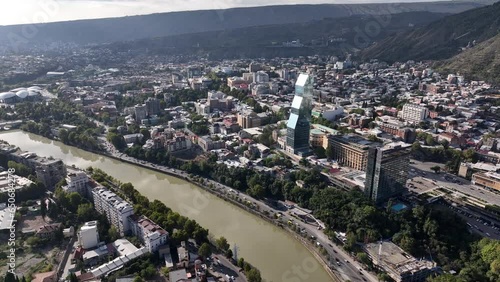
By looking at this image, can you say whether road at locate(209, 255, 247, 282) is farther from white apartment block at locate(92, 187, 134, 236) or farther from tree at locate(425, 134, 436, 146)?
tree at locate(425, 134, 436, 146)

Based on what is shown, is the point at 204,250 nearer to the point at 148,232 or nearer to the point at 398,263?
the point at 148,232

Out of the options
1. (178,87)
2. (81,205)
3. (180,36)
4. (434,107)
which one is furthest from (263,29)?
(81,205)

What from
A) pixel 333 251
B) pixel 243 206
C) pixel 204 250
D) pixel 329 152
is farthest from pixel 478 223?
pixel 204 250

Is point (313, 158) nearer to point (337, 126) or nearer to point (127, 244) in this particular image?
point (337, 126)

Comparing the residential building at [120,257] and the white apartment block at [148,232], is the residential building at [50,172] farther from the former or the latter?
the residential building at [120,257]

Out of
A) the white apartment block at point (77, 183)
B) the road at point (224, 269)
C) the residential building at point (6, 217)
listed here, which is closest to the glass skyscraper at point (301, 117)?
the road at point (224, 269)

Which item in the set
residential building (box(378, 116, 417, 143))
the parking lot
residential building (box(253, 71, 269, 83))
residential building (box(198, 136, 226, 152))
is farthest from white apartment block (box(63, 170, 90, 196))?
residential building (box(253, 71, 269, 83))
